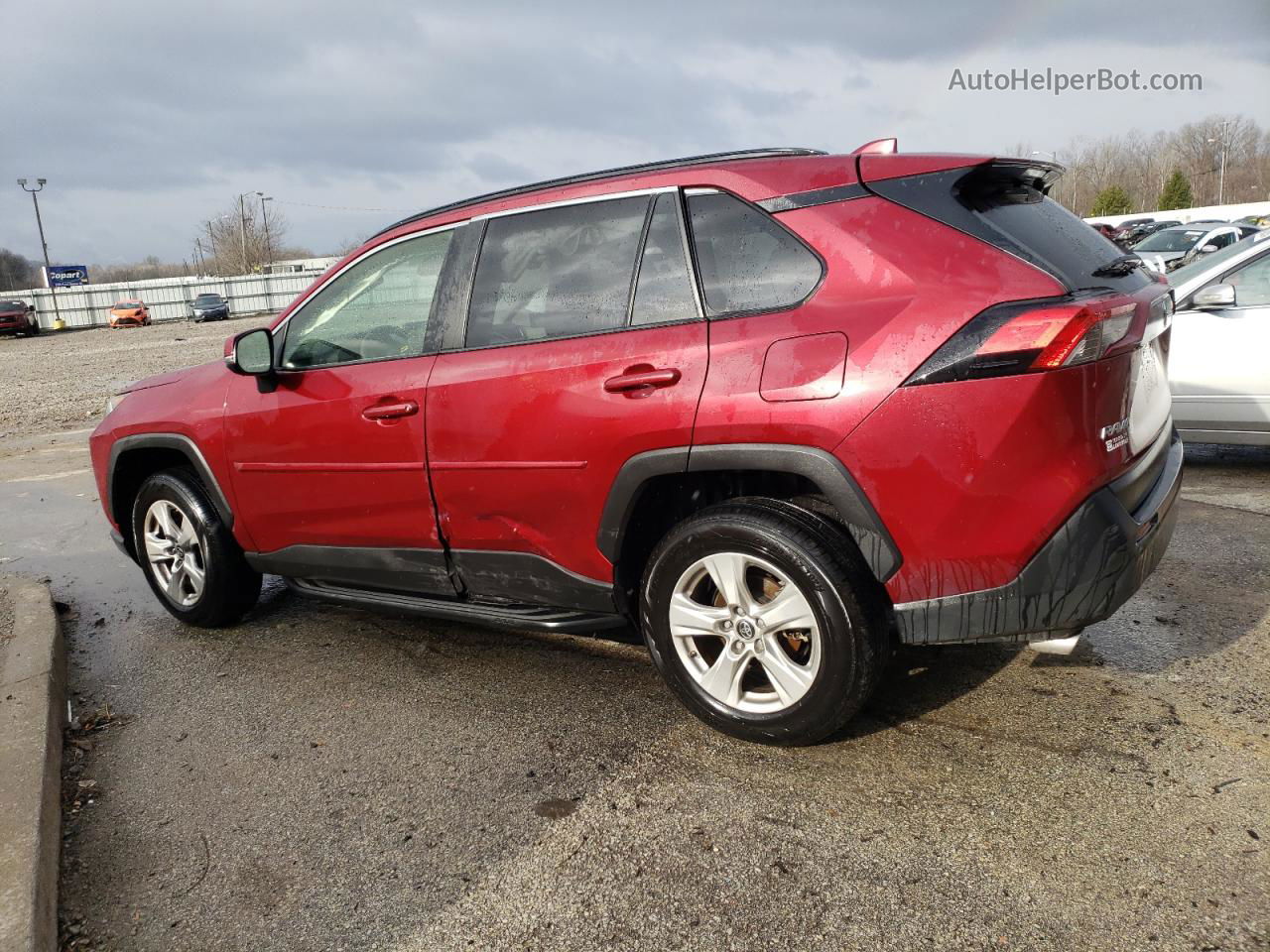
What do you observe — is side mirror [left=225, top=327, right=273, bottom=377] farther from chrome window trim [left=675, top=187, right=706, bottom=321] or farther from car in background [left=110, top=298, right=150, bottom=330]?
car in background [left=110, top=298, right=150, bottom=330]

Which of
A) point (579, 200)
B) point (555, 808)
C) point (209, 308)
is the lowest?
point (555, 808)

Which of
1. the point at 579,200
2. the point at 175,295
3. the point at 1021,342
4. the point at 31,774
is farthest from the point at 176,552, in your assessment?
the point at 175,295

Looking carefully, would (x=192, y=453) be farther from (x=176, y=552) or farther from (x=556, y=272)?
(x=556, y=272)

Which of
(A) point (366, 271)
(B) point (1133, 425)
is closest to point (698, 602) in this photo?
(B) point (1133, 425)

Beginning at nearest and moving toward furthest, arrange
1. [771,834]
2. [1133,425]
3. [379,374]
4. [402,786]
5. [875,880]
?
1. [875,880]
2. [771,834]
3. [1133,425]
4. [402,786]
5. [379,374]

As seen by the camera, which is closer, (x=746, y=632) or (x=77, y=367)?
A: (x=746, y=632)

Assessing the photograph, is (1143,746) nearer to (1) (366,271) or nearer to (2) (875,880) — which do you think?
(2) (875,880)

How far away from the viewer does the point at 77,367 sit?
2288 centimetres

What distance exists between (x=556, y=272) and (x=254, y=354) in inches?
56.3

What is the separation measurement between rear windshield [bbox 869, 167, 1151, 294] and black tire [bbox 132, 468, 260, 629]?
325 centimetres

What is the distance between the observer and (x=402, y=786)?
312 centimetres

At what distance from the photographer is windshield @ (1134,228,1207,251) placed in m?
23.2

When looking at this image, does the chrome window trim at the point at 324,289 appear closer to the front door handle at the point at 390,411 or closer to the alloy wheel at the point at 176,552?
the front door handle at the point at 390,411

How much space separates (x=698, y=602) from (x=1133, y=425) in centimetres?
140
